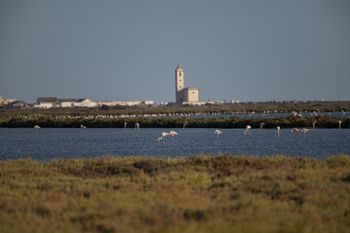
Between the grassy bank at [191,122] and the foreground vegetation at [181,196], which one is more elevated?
the grassy bank at [191,122]

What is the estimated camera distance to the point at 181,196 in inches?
635

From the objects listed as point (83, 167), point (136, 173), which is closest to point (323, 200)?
point (136, 173)

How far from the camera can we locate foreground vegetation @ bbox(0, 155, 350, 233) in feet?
43.3

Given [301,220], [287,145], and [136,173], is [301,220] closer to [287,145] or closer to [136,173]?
[136,173]

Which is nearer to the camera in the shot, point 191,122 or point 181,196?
point 181,196

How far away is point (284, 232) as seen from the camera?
41.1 ft

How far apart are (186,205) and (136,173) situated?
7.79 metres

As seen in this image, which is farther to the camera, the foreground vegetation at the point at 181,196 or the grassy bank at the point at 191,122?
the grassy bank at the point at 191,122

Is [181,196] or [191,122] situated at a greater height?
[191,122]

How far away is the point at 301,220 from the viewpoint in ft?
43.8

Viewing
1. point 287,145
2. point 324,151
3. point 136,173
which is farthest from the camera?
point 287,145

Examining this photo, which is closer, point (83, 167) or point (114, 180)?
point (114, 180)

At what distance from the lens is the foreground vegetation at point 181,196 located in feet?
43.3

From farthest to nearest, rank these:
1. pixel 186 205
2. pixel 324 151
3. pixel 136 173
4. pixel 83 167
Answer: pixel 324 151
pixel 83 167
pixel 136 173
pixel 186 205
